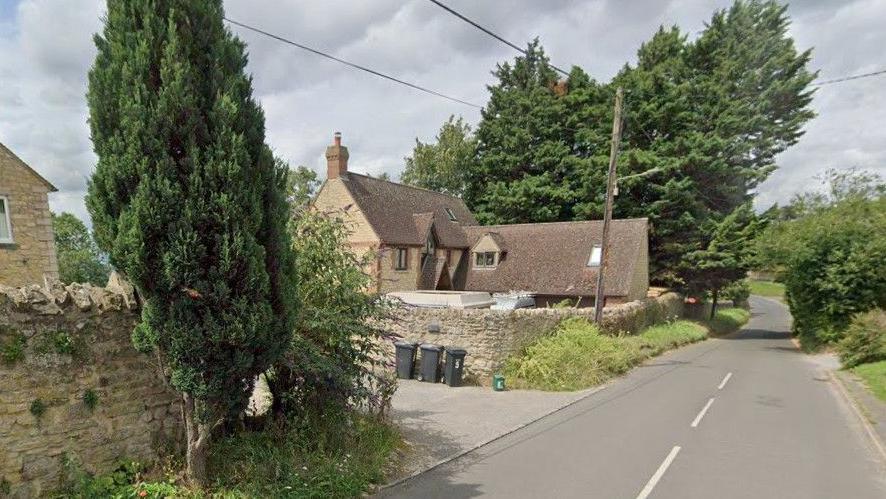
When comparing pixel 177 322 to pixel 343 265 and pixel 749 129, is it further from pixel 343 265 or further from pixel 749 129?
pixel 749 129

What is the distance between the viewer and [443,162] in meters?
49.1

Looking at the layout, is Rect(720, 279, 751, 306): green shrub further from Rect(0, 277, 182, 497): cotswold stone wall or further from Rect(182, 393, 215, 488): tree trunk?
Rect(0, 277, 182, 497): cotswold stone wall

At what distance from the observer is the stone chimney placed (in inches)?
1091

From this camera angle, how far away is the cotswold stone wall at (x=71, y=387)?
198 inches

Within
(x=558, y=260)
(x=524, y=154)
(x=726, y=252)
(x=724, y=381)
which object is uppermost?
(x=524, y=154)

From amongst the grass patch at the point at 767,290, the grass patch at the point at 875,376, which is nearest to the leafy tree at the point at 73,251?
the grass patch at the point at 875,376

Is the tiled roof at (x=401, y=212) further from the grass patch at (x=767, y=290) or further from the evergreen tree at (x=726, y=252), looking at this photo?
the grass patch at (x=767, y=290)

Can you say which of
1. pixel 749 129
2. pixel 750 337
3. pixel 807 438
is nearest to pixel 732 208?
pixel 749 129

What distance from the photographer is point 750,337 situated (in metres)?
30.7

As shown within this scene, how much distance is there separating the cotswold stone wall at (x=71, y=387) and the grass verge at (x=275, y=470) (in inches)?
9.6

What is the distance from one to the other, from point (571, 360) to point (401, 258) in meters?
14.6

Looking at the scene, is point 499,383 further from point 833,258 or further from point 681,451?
point 833,258

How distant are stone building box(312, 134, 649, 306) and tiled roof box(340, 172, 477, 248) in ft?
0.25

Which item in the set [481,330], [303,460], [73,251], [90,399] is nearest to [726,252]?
[481,330]
